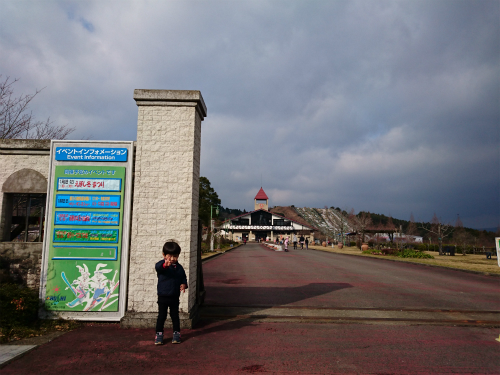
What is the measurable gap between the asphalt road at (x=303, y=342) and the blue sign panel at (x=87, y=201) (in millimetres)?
2249

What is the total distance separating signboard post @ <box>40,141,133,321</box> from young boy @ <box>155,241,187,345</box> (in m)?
1.31

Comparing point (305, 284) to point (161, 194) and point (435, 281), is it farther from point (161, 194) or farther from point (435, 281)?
point (161, 194)

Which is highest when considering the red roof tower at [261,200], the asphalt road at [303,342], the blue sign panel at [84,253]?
A: the red roof tower at [261,200]

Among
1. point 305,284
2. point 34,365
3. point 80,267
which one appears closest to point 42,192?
point 80,267

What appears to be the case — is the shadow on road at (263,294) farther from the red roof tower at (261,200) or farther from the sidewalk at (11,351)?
the red roof tower at (261,200)

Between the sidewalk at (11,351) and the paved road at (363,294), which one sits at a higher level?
the sidewalk at (11,351)

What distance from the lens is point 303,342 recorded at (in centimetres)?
511

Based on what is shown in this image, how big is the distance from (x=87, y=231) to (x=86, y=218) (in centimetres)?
25

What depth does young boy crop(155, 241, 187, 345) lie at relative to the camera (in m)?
5.01

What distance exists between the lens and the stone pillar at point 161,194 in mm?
5910

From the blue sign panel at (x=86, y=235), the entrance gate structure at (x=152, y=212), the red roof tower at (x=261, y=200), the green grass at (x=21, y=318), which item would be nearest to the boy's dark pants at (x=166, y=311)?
the entrance gate structure at (x=152, y=212)

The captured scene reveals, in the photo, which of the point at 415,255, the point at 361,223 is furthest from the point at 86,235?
the point at 361,223

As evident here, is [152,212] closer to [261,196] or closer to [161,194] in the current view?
[161,194]

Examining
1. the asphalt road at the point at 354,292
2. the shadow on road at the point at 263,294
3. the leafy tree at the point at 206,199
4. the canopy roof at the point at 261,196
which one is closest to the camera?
the asphalt road at the point at 354,292
